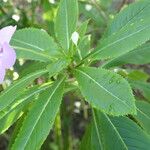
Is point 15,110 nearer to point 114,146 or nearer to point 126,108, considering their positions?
point 114,146

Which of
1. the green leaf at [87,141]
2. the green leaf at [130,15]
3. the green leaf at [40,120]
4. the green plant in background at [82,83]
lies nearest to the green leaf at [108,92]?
the green plant in background at [82,83]

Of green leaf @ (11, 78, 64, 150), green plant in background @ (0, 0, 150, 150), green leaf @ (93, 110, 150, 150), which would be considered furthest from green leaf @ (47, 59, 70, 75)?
green leaf @ (93, 110, 150, 150)

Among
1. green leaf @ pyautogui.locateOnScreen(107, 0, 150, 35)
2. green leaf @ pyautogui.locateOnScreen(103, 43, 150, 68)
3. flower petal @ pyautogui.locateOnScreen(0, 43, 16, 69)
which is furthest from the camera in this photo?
green leaf @ pyautogui.locateOnScreen(103, 43, 150, 68)

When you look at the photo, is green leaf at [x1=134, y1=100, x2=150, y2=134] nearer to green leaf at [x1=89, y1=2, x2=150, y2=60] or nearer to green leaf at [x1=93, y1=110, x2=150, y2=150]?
green leaf at [x1=93, y1=110, x2=150, y2=150]

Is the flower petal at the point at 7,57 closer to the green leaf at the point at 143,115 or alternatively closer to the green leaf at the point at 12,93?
the green leaf at the point at 12,93

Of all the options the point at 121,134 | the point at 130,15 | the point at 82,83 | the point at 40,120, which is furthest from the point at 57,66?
the point at 130,15

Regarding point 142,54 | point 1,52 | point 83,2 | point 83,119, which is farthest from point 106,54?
point 83,119
